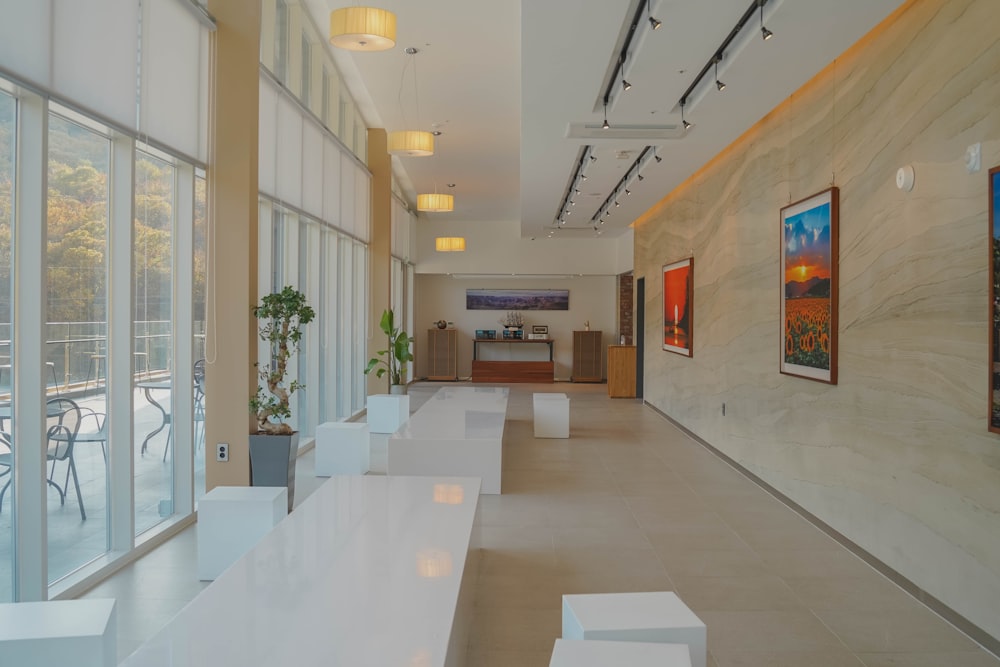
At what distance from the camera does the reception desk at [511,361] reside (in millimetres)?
20797

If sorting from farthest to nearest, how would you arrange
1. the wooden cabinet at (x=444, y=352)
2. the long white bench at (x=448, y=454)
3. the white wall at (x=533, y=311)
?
the white wall at (x=533, y=311) → the wooden cabinet at (x=444, y=352) → the long white bench at (x=448, y=454)

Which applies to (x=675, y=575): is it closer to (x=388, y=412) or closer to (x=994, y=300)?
(x=994, y=300)

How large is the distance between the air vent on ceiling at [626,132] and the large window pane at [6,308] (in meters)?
5.23

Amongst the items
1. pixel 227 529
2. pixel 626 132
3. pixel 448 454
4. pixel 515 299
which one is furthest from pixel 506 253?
pixel 227 529

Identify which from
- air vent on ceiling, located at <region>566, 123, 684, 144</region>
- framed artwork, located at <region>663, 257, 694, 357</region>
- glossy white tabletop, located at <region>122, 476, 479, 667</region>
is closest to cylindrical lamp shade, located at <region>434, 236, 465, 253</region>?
framed artwork, located at <region>663, 257, 694, 357</region>

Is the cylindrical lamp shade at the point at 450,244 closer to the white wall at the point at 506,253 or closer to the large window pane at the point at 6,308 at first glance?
the white wall at the point at 506,253

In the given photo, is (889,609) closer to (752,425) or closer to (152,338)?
(752,425)

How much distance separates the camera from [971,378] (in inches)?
164

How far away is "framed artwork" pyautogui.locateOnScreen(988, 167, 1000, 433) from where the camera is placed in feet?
12.8

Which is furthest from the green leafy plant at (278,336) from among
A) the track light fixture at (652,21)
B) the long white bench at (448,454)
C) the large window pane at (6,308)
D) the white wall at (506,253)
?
the white wall at (506,253)

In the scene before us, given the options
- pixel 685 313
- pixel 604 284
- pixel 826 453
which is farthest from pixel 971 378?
pixel 604 284

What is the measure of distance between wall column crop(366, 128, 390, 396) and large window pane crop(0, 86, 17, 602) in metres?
9.45

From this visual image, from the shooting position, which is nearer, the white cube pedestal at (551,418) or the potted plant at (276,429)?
the potted plant at (276,429)

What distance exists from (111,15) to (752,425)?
6745 millimetres
